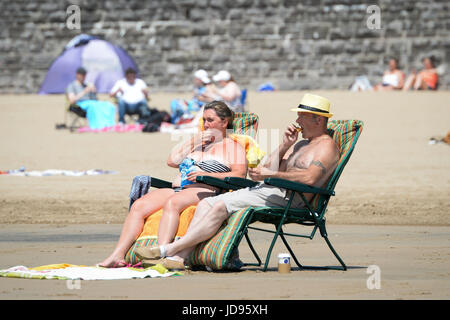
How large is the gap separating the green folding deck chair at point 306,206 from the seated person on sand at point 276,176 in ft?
0.23

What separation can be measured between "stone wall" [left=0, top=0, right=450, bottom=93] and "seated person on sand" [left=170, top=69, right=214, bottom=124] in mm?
8275

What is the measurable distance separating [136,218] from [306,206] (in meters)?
1.07

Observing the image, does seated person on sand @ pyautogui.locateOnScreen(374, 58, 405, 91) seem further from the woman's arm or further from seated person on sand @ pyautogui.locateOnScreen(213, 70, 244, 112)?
the woman's arm

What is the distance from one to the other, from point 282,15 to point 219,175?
1813 cm

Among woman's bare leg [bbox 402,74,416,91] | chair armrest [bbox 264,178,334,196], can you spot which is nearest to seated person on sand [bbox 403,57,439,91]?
woman's bare leg [bbox 402,74,416,91]

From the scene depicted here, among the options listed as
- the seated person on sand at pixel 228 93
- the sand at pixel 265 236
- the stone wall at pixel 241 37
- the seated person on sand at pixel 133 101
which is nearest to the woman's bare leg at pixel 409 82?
the sand at pixel 265 236

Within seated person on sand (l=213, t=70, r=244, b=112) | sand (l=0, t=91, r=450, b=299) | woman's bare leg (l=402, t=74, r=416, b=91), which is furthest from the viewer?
woman's bare leg (l=402, t=74, r=416, b=91)

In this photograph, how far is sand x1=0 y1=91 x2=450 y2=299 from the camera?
5.41m

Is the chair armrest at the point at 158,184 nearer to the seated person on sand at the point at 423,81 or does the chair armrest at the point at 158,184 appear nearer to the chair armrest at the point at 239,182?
the chair armrest at the point at 239,182

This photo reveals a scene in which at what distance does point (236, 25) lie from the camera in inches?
962

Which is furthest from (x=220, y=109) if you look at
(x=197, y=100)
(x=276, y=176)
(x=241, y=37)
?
(x=241, y=37)

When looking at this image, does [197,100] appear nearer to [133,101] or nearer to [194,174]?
[133,101]
